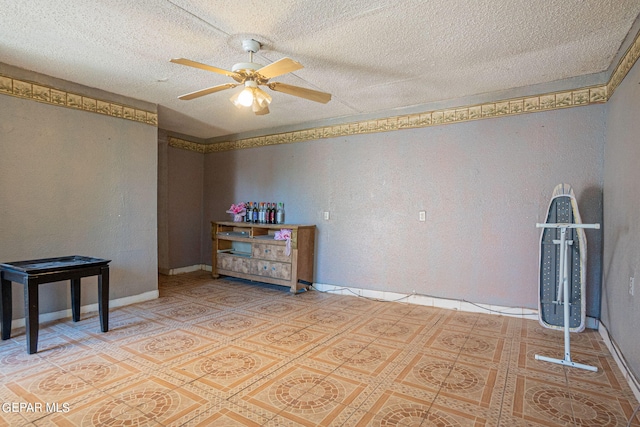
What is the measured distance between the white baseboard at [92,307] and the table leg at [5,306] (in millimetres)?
303

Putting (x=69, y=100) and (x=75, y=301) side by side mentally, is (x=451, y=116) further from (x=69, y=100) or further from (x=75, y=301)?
(x=75, y=301)

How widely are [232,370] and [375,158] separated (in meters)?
3.16

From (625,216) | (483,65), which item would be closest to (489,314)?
(625,216)

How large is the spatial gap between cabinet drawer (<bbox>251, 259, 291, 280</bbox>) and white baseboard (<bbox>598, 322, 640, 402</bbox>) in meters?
3.45

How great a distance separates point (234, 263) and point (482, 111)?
158 inches

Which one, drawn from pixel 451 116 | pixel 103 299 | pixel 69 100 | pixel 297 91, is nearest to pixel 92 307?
pixel 103 299

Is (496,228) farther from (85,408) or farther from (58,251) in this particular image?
(58,251)

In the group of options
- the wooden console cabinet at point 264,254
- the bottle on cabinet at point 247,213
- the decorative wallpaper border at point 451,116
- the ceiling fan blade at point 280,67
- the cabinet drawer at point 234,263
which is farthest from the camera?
the bottle on cabinet at point 247,213

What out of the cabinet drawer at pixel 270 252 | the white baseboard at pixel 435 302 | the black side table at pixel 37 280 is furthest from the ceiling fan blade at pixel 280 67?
the white baseboard at pixel 435 302

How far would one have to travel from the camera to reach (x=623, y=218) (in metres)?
2.59

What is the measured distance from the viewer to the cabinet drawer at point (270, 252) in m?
4.81

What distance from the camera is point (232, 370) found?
2459 millimetres

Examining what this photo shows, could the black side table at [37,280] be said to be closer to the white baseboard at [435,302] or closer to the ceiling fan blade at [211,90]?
the ceiling fan blade at [211,90]

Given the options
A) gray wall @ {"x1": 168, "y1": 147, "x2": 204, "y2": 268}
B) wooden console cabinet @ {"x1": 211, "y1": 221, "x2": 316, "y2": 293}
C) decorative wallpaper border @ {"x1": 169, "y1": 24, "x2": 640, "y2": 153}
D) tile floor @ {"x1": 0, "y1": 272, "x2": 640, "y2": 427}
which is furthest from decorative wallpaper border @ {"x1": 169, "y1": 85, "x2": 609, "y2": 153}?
tile floor @ {"x1": 0, "y1": 272, "x2": 640, "y2": 427}
